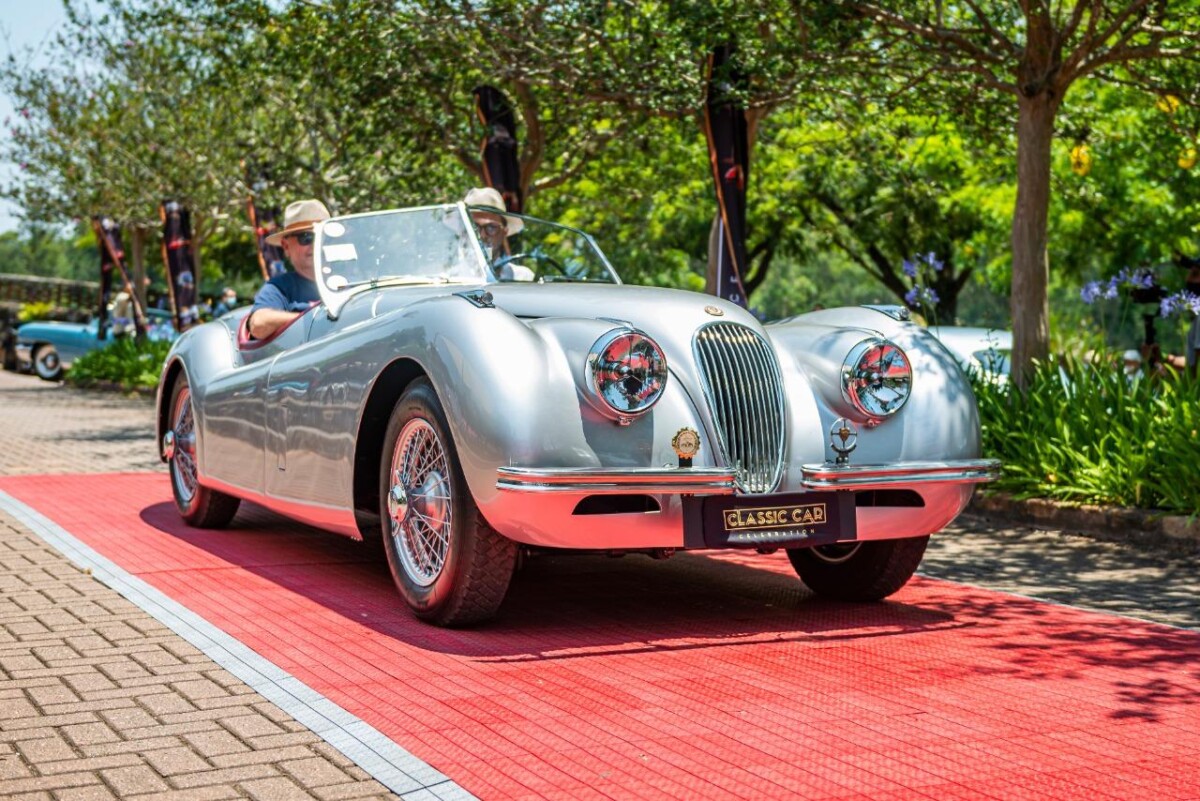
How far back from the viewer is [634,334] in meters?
5.39

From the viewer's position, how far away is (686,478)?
208 inches

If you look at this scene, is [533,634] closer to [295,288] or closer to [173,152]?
[295,288]

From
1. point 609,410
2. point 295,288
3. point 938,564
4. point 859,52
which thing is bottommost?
point 938,564

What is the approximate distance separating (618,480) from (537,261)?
2.56m

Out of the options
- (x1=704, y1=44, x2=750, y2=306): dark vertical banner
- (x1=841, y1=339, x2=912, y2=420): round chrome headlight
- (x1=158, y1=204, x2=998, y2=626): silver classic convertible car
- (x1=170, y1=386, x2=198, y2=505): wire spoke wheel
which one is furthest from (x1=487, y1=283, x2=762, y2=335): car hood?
(x1=704, y1=44, x2=750, y2=306): dark vertical banner

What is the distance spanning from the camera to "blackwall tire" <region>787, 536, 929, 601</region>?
6.34 meters

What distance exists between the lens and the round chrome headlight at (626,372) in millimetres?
5336

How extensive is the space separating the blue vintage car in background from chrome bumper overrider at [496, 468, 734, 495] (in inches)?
1156

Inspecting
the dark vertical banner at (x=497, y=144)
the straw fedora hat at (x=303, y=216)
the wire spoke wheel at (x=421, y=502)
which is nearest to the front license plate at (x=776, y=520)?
the wire spoke wheel at (x=421, y=502)

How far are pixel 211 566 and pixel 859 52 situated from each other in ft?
23.7

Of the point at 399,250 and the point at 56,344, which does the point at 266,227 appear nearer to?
the point at 399,250

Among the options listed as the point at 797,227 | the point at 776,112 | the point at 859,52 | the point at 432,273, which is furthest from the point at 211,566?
the point at 797,227

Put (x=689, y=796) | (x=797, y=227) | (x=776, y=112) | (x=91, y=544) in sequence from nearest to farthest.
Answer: (x=689, y=796) < (x=91, y=544) < (x=776, y=112) < (x=797, y=227)

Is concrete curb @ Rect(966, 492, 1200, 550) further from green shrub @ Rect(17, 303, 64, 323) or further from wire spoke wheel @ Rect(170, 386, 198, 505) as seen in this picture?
green shrub @ Rect(17, 303, 64, 323)
